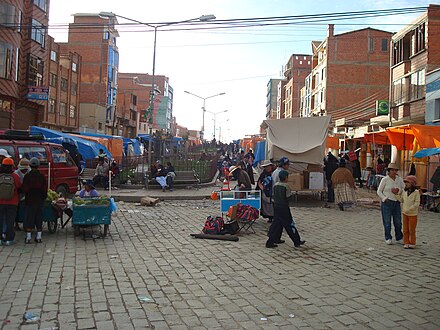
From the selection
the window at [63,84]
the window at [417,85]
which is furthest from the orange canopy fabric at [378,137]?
the window at [63,84]

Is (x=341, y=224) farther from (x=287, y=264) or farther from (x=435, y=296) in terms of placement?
(x=435, y=296)

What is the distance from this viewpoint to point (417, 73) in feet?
88.6

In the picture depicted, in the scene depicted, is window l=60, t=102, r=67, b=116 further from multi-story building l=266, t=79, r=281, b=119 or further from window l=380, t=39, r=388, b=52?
multi-story building l=266, t=79, r=281, b=119

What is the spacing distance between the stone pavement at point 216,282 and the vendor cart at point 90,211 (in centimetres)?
42

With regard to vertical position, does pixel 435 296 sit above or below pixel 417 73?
below

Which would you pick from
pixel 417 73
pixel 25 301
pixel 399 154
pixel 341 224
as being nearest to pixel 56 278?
pixel 25 301

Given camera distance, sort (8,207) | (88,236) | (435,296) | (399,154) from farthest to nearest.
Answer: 1. (399,154)
2. (88,236)
3. (8,207)
4. (435,296)

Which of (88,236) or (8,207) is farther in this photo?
(88,236)

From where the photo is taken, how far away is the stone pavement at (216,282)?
495 centimetres

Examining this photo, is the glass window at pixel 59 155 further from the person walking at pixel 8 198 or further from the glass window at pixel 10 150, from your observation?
the person walking at pixel 8 198

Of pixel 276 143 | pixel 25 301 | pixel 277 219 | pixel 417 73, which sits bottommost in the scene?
pixel 25 301

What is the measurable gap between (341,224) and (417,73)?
18.4 m

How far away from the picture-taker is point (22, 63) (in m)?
34.8

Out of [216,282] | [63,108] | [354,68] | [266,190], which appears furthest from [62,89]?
[216,282]
